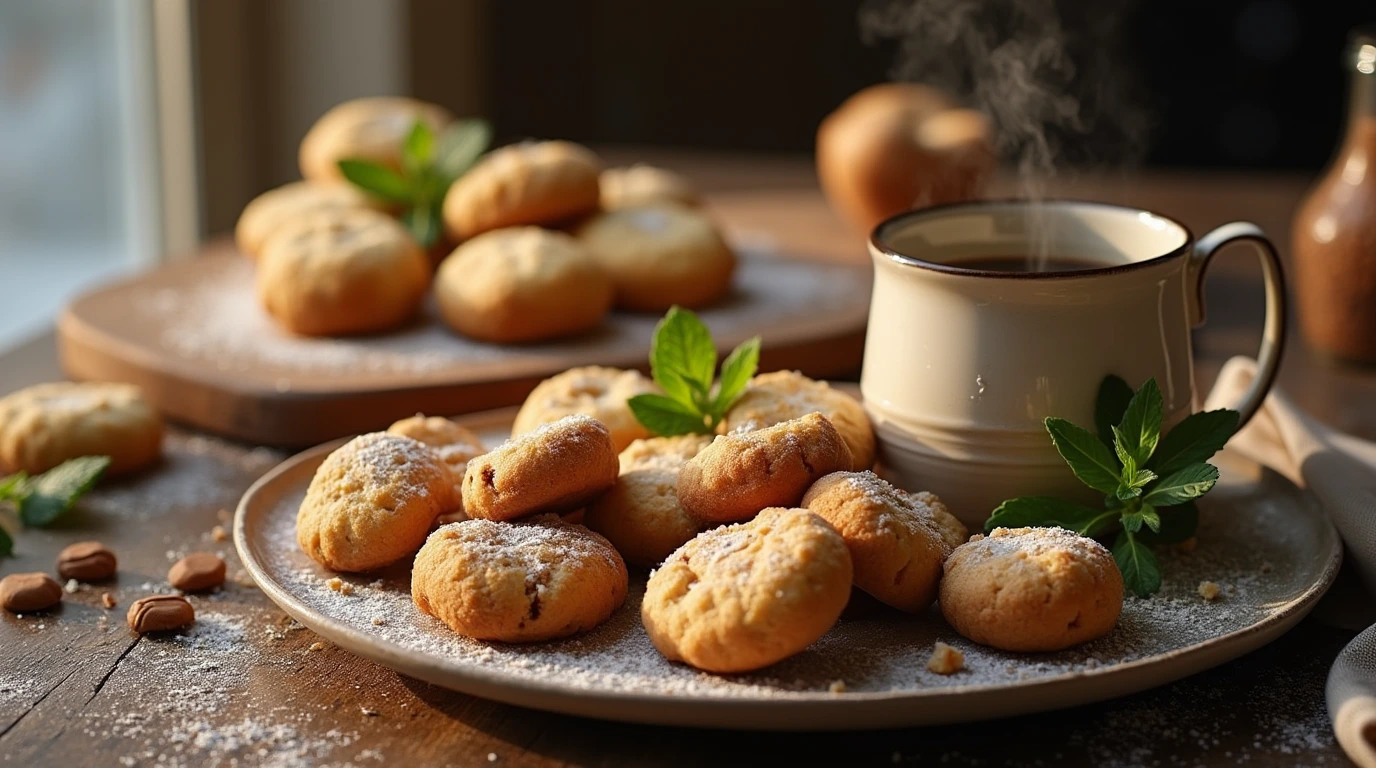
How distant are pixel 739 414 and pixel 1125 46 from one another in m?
2.96

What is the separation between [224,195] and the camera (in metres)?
2.99

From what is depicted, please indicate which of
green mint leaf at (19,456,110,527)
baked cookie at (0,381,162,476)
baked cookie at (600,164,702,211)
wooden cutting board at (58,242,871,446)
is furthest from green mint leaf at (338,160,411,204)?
green mint leaf at (19,456,110,527)

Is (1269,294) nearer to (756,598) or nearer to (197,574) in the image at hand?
(756,598)

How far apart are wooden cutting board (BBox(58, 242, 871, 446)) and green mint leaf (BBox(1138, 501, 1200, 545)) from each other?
648mm

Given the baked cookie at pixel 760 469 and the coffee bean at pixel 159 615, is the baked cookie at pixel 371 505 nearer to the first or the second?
the coffee bean at pixel 159 615

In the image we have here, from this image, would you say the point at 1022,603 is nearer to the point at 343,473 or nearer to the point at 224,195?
the point at 343,473

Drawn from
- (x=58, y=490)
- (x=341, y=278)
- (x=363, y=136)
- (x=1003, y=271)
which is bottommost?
(x=58, y=490)

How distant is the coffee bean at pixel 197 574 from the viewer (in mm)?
1174

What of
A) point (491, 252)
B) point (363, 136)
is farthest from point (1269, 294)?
point (363, 136)

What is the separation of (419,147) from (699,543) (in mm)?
1141

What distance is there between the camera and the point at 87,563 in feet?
3.93

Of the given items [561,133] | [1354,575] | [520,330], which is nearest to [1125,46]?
[561,133]

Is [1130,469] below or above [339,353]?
above

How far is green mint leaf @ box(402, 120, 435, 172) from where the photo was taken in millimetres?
1948
